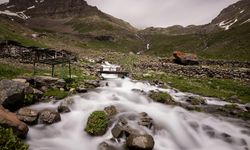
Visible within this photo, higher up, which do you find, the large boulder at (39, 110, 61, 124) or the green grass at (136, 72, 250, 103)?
the green grass at (136, 72, 250, 103)

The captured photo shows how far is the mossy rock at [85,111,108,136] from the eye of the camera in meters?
16.9

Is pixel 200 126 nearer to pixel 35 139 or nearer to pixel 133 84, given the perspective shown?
pixel 35 139

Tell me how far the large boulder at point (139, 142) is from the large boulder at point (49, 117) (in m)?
5.21

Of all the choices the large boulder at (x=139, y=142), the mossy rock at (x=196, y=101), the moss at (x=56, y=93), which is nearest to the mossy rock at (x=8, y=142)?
the large boulder at (x=139, y=142)

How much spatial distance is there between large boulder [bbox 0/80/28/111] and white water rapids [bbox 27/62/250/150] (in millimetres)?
1472

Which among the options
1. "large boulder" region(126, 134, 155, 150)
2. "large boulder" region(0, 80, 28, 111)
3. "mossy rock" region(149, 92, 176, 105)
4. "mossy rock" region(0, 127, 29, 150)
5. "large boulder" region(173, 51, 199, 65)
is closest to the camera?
"mossy rock" region(0, 127, 29, 150)

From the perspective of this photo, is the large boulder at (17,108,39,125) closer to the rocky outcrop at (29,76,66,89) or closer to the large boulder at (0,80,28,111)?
the large boulder at (0,80,28,111)

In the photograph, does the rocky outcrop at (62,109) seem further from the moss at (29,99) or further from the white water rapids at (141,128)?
the moss at (29,99)

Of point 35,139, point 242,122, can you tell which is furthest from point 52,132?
point 242,122

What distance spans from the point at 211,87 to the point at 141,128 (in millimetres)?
17728

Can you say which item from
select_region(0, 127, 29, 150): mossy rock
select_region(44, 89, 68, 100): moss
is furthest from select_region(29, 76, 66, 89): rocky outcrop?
select_region(0, 127, 29, 150): mossy rock

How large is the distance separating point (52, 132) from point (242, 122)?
13627mm

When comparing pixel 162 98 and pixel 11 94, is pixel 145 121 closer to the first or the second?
pixel 162 98

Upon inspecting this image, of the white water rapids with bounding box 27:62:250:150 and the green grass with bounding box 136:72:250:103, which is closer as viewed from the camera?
the white water rapids with bounding box 27:62:250:150
